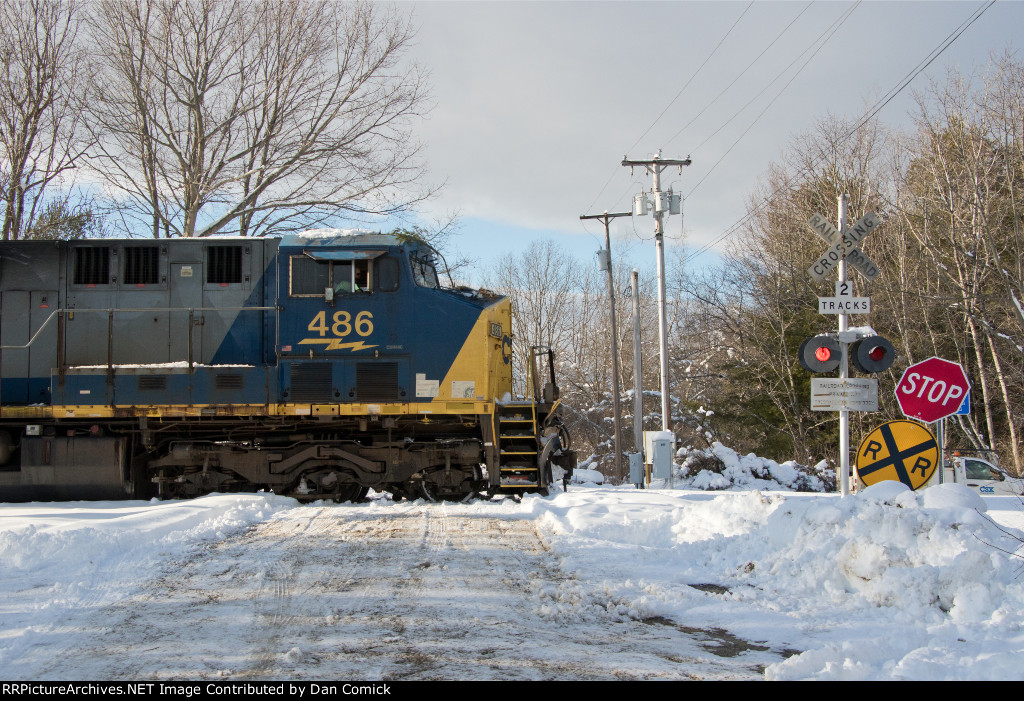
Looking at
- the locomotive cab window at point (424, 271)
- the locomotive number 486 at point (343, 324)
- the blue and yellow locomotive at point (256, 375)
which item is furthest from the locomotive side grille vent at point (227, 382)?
the locomotive cab window at point (424, 271)

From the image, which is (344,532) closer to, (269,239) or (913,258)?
(269,239)

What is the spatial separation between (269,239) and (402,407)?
10.7 feet

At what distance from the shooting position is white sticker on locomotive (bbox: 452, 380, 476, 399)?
10492mm

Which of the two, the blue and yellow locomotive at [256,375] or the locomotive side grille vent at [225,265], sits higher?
the locomotive side grille vent at [225,265]

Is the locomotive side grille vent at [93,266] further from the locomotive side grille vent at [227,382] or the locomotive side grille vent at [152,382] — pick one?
the locomotive side grille vent at [227,382]

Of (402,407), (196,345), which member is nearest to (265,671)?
(402,407)

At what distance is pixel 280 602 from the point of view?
5234 millimetres

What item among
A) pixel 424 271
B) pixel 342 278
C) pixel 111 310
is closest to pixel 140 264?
pixel 111 310

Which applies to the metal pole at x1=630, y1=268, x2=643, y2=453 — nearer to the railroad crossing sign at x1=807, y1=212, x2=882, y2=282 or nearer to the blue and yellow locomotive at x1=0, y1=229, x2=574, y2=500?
the blue and yellow locomotive at x1=0, y1=229, x2=574, y2=500

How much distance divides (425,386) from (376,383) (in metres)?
0.72

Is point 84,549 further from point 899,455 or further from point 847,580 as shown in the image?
point 899,455

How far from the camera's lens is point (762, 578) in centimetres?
584

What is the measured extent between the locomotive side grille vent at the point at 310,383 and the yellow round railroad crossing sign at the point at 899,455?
7.01m

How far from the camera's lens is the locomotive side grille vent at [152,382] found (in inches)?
415
